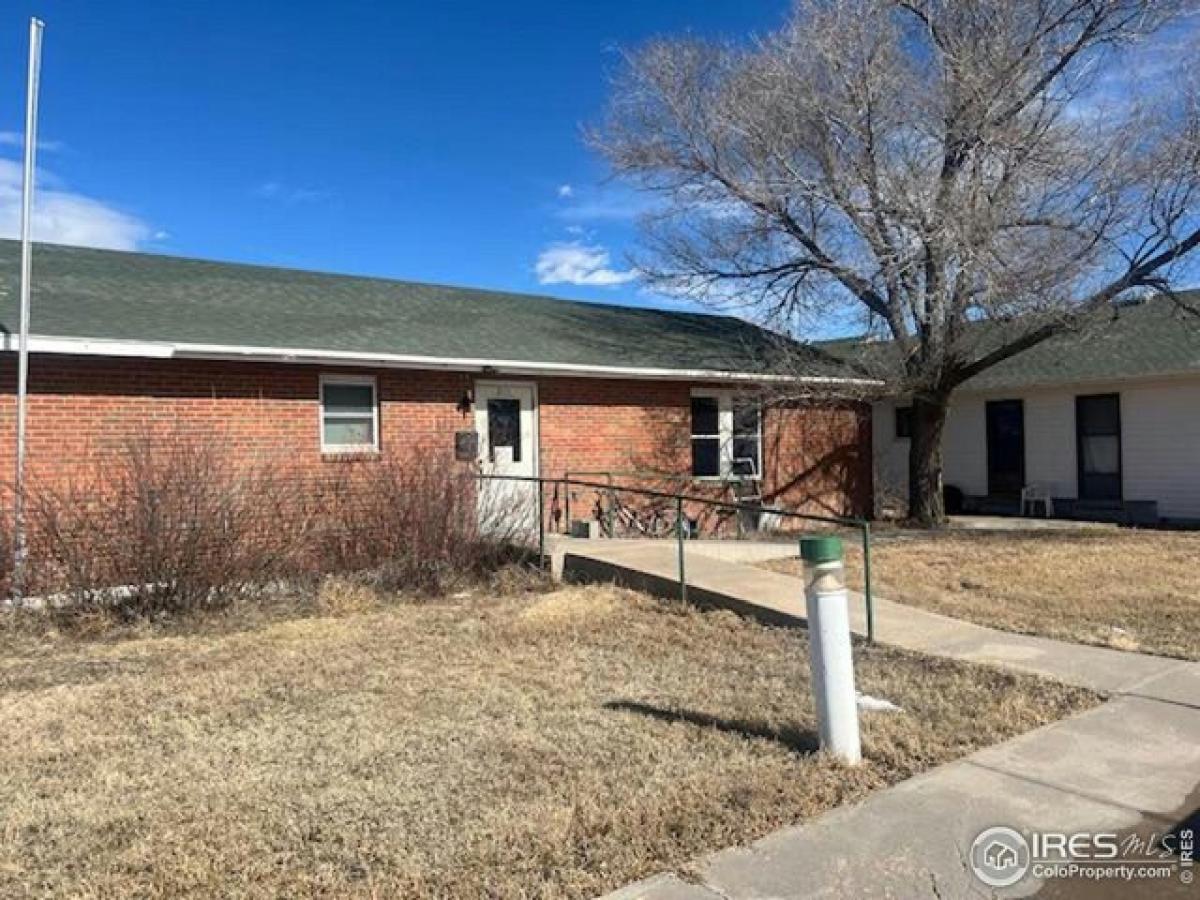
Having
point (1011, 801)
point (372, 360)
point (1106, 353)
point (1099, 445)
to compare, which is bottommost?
point (1011, 801)

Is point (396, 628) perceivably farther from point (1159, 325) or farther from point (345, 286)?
point (1159, 325)

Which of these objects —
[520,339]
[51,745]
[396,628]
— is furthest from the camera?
[520,339]

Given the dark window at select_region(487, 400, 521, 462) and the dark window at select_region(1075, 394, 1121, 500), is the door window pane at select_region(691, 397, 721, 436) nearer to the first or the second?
the dark window at select_region(487, 400, 521, 462)

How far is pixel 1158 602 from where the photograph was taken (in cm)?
927

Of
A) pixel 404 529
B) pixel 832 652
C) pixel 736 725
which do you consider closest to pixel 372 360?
pixel 404 529

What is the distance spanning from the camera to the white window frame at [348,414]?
1230 centimetres

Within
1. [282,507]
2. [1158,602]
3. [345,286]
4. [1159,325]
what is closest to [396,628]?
[282,507]

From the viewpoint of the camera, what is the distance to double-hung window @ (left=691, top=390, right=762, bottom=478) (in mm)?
16656

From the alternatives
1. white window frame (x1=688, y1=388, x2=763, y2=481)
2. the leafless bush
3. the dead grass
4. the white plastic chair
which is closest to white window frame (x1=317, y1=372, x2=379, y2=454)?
the leafless bush

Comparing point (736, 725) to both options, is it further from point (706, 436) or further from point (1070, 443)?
point (1070, 443)

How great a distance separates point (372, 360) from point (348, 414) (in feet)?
2.87

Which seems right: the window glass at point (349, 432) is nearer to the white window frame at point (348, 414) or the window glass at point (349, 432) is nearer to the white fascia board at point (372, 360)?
the white window frame at point (348, 414)

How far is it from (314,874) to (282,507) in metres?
6.34

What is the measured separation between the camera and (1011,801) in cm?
455
